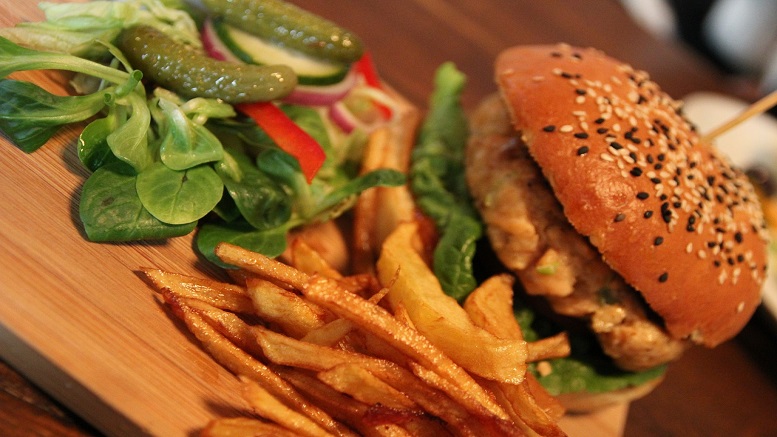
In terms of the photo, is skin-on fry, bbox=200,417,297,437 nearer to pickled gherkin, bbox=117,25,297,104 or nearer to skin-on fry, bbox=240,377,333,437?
skin-on fry, bbox=240,377,333,437

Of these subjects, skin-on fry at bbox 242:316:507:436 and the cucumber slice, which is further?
the cucumber slice

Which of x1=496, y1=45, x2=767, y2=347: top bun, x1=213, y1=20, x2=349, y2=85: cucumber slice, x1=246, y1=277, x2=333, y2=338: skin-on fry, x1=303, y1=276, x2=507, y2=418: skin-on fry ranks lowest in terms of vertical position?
x1=246, y1=277, x2=333, y2=338: skin-on fry

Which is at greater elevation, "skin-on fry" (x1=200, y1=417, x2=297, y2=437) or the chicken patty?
the chicken patty

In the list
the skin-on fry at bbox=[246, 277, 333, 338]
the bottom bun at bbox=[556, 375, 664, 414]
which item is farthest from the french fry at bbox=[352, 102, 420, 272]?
the bottom bun at bbox=[556, 375, 664, 414]

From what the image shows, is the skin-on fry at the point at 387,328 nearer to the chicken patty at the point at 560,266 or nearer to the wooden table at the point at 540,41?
the wooden table at the point at 540,41

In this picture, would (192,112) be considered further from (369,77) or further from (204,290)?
(369,77)

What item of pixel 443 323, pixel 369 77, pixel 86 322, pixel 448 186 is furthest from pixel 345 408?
pixel 369 77

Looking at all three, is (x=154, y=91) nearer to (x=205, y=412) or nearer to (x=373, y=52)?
(x=205, y=412)
